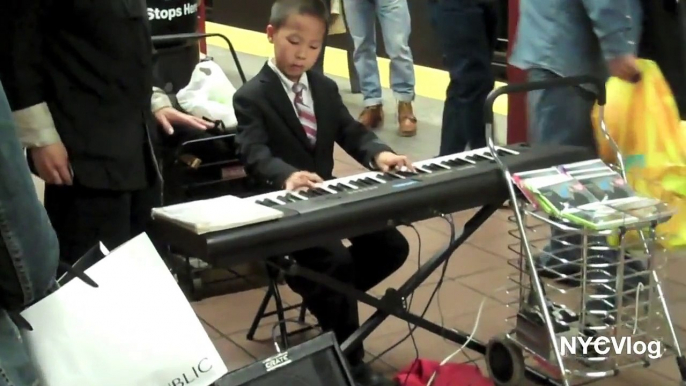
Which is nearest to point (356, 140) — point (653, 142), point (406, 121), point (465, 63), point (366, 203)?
point (366, 203)

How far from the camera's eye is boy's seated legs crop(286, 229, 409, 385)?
246cm

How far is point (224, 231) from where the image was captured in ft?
6.49

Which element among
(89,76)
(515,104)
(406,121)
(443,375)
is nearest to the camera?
(89,76)

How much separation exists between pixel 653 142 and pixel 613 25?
37 centimetres

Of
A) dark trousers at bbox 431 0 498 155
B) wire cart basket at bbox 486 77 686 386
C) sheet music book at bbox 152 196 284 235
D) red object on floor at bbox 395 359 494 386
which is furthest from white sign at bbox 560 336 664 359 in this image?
dark trousers at bbox 431 0 498 155

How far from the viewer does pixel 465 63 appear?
4211 millimetres

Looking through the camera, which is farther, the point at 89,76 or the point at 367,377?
the point at 367,377

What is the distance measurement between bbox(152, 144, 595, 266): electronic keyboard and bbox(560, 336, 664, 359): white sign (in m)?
0.38

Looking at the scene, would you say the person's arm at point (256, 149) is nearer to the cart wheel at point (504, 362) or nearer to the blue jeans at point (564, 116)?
the cart wheel at point (504, 362)

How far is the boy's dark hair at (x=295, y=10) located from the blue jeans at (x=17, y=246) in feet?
4.52

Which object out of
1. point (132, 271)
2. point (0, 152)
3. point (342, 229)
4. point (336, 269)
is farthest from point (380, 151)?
point (0, 152)

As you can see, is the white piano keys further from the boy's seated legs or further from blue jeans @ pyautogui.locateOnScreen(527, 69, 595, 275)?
blue jeans @ pyautogui.locateOnScreen(527, 69, 595, 275)

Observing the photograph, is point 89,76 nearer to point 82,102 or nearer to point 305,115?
point 82,102

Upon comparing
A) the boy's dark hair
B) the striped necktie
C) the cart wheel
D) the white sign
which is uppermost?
the boy's dark hair
